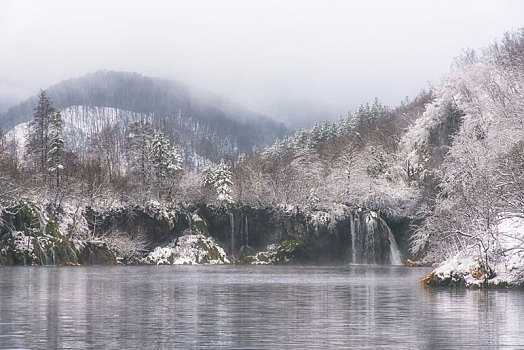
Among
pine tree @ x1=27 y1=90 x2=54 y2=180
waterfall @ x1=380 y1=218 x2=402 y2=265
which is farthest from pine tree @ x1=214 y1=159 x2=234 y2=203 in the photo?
pine tree @ x1=27 y1=90 x2=54 y2=180

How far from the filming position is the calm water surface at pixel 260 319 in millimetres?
→ 16219

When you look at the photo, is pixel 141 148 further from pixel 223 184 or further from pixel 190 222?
pixel 190 222

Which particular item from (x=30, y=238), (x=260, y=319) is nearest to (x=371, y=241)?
(x=30, y=238)

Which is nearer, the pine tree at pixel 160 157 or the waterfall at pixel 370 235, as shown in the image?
the waterfall at pixel 370 235

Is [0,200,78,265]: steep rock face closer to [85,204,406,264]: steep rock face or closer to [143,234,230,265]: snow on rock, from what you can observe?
[85,204,406,264]: steep rock face

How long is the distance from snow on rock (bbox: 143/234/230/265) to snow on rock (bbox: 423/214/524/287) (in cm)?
5995

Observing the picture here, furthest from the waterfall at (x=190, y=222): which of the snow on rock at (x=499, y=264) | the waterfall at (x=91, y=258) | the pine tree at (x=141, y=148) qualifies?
the snow on rock at (x=499, y=264)

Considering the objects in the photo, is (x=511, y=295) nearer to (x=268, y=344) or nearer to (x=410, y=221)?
(x=268, y=344)

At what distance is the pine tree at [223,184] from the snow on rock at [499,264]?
7354 centimetres

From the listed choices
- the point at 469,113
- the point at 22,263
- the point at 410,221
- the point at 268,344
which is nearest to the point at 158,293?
the point at 268,344

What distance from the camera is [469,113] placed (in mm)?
77750

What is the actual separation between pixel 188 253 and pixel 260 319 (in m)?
75.2

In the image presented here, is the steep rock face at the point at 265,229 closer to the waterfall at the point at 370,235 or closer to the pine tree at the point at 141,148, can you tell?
the waterfall at the point at 370,235

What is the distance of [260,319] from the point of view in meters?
21.5
